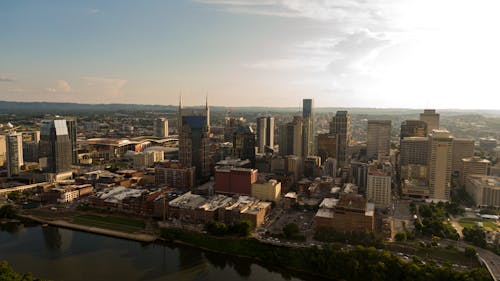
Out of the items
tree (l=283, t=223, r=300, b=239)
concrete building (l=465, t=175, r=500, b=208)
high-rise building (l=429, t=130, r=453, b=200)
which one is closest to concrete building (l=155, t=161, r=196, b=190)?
tree (l=283, t=223, r=300, b=239)

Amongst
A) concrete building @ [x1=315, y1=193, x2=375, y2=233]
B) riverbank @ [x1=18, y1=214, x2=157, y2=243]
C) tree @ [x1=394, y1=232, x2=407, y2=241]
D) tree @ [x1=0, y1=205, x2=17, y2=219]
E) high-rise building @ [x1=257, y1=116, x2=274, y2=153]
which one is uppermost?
high-rise building @ [x1=257, y1=116, x2=274, y2=153]

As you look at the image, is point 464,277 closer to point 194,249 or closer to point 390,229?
point 390,229

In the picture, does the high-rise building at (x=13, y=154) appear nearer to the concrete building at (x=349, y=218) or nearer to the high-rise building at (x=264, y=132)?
the high-rise building at (x=264, y=132)

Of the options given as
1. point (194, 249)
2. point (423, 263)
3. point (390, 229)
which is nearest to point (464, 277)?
point (423, 263)

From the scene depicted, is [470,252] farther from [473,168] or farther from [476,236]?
[473,168]

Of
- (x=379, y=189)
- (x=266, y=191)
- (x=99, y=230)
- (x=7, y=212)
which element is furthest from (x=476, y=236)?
(x=7, y=212)

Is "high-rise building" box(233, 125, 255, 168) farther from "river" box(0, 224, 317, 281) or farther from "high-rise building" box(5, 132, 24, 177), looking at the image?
"high-rise building" box(5, 132, 24, 177)
